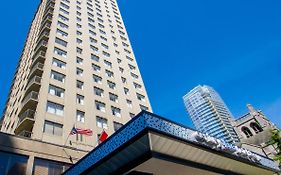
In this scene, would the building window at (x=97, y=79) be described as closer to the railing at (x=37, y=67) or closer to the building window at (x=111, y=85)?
the building window at (x=111, y=85)

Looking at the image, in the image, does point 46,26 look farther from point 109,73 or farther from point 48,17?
point 109,73

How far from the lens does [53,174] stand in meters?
19.7

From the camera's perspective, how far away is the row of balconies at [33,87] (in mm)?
26703

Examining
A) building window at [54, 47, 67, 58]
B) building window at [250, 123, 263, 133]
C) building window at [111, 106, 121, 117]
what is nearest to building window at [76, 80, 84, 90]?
building window at [111, 106, 121, 117]

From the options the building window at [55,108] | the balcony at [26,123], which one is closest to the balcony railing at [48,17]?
the building window at [55,108]

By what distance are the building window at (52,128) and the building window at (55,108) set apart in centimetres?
167

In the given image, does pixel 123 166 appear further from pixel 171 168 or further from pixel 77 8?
pixel 77 8

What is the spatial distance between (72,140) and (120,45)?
27.9 meters

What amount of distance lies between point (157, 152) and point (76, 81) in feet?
83.5

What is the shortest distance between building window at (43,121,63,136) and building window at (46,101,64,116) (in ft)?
5.47

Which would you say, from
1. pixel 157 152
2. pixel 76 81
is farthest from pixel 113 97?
pixel 157 152

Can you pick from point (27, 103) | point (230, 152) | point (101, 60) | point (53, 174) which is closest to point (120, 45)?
point (101, 60)

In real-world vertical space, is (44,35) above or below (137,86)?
above

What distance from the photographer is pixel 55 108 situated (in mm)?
28766
